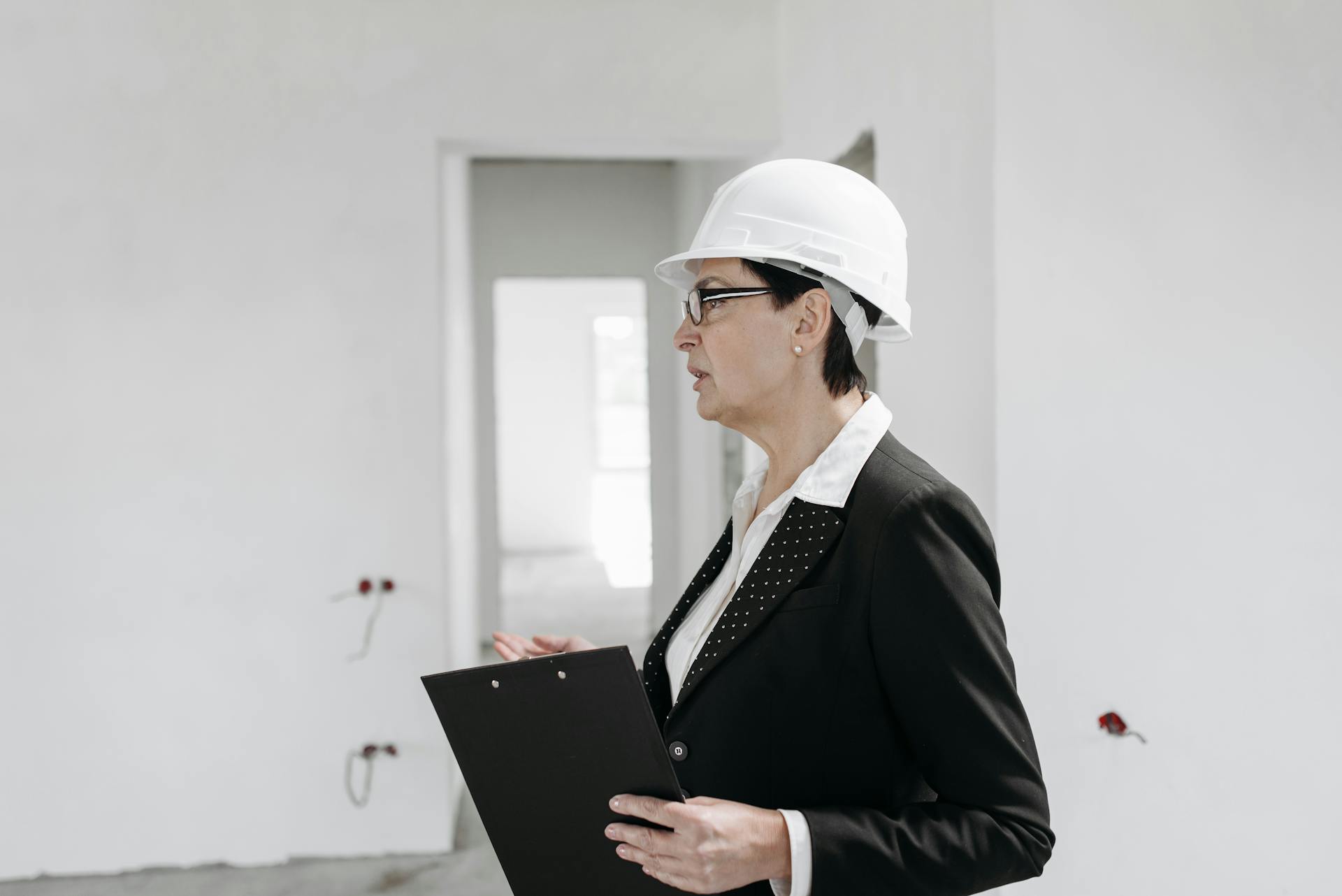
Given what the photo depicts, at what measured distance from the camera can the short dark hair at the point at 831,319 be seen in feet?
3.65

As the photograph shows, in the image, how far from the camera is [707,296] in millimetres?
1145

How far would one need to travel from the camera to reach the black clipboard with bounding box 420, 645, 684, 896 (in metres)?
0.91

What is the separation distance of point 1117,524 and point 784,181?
3.60ft

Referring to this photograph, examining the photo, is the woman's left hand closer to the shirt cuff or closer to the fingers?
the shirt cuff

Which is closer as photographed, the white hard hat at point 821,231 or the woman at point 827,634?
the woman at point 827,634

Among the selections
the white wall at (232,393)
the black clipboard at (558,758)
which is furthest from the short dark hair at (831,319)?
the white wall at (232,393)

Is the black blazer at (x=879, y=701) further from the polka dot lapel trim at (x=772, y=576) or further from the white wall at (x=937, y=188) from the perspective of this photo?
the white wall at (x=937, y=188)

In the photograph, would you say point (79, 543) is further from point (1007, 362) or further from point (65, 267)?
point (1007, 362)

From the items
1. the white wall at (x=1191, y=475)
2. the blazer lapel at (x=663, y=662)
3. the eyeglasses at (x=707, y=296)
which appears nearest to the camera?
the eyeglasses at (x=707, y=296)

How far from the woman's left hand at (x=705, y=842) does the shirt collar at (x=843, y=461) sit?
0.31 metres

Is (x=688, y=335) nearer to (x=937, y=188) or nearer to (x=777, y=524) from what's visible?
(x=777, y=524)

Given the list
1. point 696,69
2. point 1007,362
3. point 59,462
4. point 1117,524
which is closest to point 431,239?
point 696,69

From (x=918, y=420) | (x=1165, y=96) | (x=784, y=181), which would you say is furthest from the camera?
(x=918, y=420)

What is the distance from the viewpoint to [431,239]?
3.27 m
